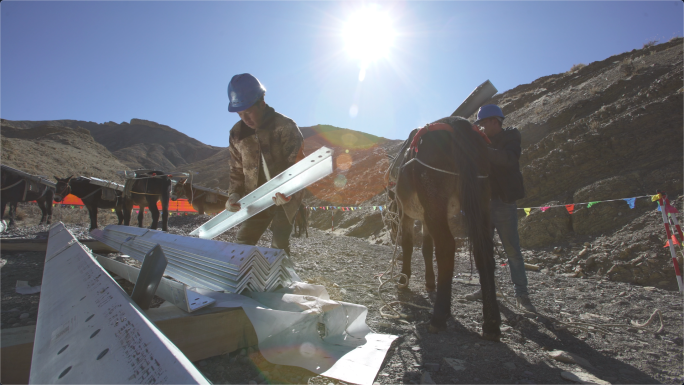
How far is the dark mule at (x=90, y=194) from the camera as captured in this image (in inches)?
412

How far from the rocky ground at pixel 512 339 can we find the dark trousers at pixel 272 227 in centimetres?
83

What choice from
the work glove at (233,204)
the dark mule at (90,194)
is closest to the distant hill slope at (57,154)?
the dark mule at (90,194)

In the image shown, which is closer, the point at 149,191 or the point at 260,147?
the point at 260,147

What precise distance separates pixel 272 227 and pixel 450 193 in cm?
182

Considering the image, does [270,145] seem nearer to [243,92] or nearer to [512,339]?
[243,92]

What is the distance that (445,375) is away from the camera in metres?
1.75

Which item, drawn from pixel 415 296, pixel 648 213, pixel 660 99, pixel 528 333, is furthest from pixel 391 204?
pixel 660 99

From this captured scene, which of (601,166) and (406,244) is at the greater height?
(601,166)

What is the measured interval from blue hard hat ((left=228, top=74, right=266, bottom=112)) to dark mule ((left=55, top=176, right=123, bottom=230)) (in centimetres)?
971

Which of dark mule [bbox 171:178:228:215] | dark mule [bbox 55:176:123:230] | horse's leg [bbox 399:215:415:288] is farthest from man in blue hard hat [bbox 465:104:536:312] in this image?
dark mule [bbox 55:176:123:230]

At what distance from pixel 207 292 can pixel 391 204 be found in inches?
117

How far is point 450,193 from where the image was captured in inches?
108

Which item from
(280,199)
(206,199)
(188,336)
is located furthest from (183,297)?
(206,199)

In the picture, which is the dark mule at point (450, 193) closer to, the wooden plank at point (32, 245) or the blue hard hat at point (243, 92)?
the blue hard hat at point (243, 92)
